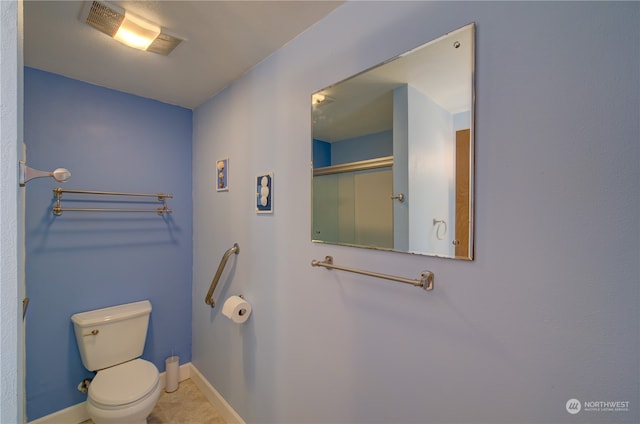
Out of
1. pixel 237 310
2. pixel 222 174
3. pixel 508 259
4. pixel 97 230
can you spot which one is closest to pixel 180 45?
pixel 222 174

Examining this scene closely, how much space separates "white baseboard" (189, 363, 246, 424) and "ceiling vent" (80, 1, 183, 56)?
7.55 feet

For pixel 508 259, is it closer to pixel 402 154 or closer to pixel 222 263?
pixel 402 154

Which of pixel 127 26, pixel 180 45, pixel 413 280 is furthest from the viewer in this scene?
pixel 180 45

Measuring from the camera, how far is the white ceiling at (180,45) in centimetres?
119

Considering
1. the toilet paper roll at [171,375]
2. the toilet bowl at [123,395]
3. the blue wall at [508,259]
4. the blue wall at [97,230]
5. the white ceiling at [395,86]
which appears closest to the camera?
the blue wall at [508,259]

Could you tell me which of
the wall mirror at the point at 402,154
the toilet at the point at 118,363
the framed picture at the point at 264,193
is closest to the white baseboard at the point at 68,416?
the toilet at the point at 118,363

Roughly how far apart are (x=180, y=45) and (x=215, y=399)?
2.37 meters

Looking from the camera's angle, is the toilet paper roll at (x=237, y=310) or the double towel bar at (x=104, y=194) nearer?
the toilet paper roll at (x=237, y=310)

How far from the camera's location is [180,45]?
146cm

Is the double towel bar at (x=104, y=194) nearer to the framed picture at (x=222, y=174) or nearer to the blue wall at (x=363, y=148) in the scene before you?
the framed picture at (x=222, y=174)

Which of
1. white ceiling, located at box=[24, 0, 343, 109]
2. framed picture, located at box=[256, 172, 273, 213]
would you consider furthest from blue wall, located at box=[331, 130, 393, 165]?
white ceiling, located at box=[24, 0, 343, 109]

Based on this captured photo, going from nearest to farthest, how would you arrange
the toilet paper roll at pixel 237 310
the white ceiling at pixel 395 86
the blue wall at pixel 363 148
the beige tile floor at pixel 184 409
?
the white ceiling at pixel 395 86 → the blue wall at pixel 363 148 → the toilet paper roll at pixel 237 310 → the beige tile floor at pixel 184 409

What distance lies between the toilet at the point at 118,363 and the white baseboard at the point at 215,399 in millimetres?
457

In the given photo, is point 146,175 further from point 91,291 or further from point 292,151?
point 292,151
